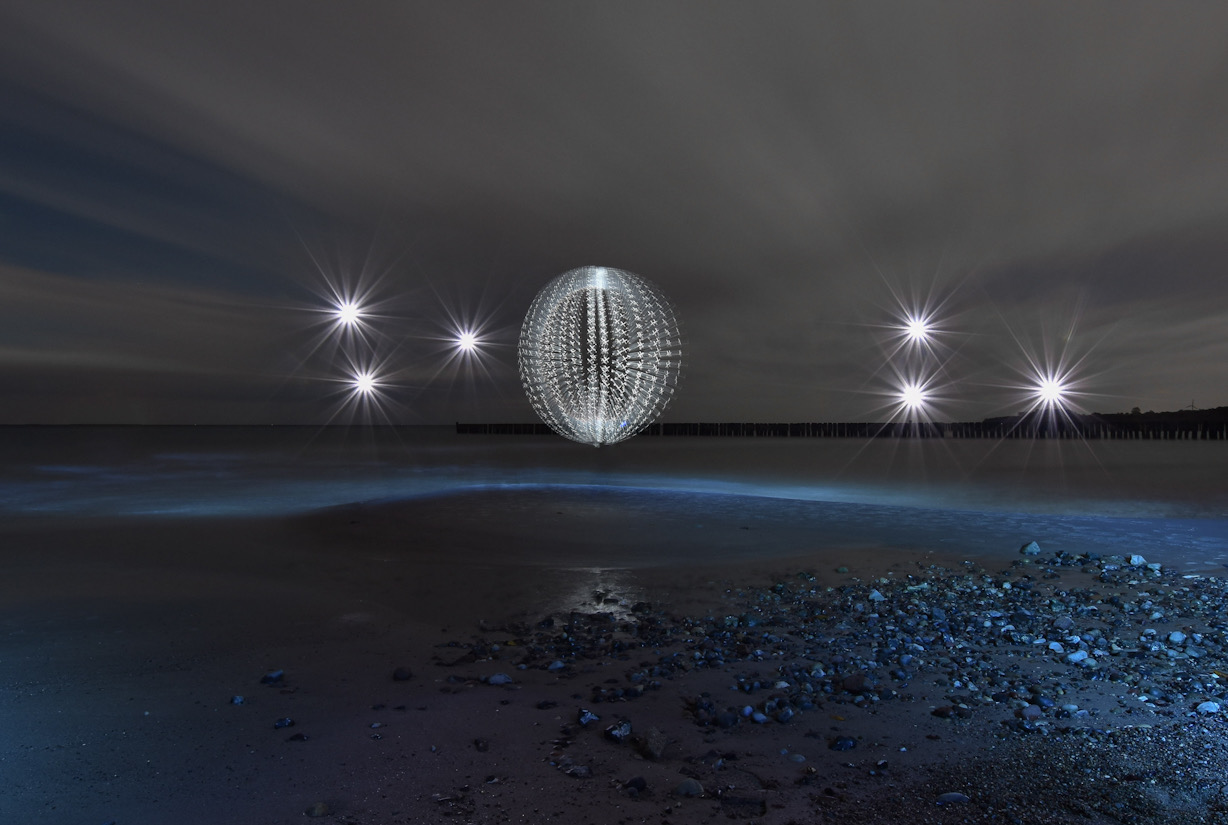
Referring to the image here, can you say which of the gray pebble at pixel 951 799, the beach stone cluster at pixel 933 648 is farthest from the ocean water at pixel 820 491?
the gray pebble at pixel 951 799

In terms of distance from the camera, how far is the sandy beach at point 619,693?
4.76 metres

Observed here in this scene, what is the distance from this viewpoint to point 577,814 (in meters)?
4.54

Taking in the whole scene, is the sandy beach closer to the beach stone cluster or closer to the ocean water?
the beach stone cluster

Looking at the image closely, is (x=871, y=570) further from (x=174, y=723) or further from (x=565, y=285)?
(x=565, y=285)

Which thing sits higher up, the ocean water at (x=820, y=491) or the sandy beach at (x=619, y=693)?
the ocean water at (x=820, y=491)

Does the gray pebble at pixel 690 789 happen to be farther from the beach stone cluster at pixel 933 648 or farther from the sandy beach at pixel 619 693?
the beach stone cluster at pixel 933 648

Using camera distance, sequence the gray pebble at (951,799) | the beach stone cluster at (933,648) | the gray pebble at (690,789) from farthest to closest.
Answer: the beach stone cluster at (933,648) < the gray pebble at (690,789) < the gray pebble at (951,799)

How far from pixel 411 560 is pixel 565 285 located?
13198 mm

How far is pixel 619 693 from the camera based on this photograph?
643 centimetres

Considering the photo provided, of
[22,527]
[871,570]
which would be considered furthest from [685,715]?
[22,527]

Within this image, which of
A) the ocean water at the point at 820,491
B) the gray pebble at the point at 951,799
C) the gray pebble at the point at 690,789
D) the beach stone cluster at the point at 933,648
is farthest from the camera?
the ocean water at the point at 820,491

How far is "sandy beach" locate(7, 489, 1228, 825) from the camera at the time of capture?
4.76 m

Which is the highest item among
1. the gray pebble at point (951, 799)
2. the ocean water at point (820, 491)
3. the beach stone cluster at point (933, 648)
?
the ocean water at point (820, 491)

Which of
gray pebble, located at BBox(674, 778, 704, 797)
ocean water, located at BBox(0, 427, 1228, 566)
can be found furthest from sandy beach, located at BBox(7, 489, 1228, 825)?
ocean water, located at BBox(0, 427, 1228, 566)
